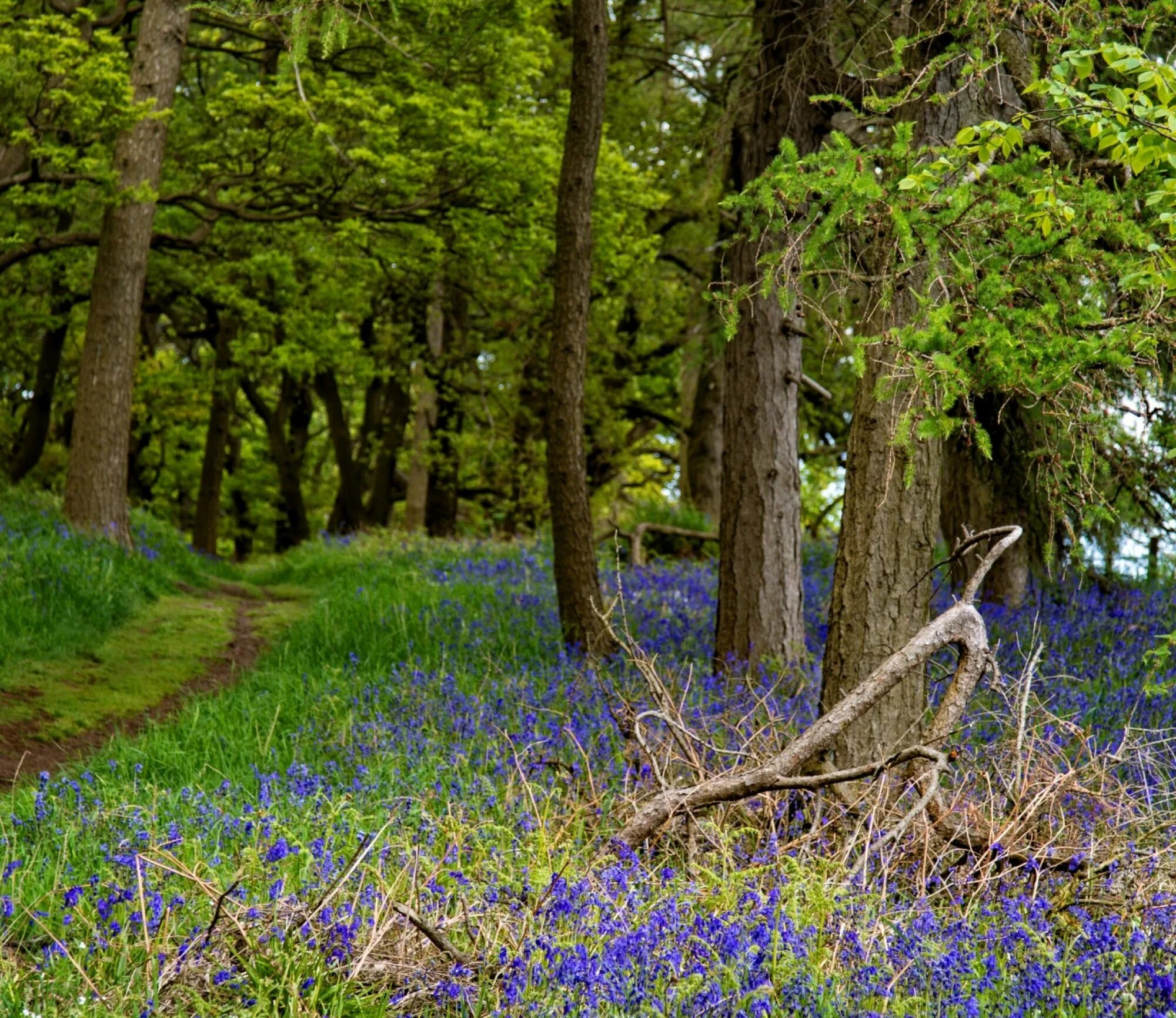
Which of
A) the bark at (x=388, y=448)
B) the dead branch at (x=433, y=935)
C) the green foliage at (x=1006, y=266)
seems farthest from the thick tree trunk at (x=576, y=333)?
the bark at (x=388, y=448)

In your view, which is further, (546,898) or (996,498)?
(996,498)

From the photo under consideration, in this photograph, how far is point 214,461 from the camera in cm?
2216

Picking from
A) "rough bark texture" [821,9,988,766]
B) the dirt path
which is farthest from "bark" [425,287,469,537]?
"rough bark texture" [821,9,988,766]

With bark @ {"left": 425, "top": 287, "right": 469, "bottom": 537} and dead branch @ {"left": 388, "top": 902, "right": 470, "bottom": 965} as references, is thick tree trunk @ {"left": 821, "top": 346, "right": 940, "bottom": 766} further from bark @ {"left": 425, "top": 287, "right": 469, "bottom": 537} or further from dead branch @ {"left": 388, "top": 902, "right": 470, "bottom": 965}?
bark @ {"left": 425, "top": 287, "right": 469, "bottom": 537}

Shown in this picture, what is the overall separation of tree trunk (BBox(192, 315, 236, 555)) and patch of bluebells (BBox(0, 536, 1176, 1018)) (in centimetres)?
1500

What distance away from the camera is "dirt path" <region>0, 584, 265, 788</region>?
7.65m

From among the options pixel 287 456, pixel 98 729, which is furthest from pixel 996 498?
pixel 287 456

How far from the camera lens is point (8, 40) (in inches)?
448

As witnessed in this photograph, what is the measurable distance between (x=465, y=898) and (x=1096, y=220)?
12.1ft

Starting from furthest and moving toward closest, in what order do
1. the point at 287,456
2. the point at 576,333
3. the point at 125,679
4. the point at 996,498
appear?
the point at 287,456, the point at 125,679, the point at 576,333, the point at 996,498

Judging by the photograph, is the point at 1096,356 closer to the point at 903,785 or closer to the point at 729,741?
Result: the point at 903,785

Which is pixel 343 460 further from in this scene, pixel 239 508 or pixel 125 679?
pixel 125 679

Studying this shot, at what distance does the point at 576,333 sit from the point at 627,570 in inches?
176

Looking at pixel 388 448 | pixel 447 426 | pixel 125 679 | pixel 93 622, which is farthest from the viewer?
pixel 388 448
